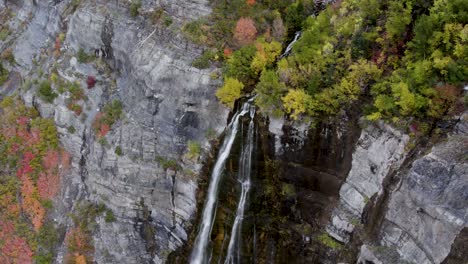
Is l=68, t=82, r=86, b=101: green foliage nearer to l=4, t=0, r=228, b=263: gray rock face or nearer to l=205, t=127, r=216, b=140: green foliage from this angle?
l=4, t=0, r=228, b=263: gray rock face

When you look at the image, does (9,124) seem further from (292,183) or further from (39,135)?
(292,183)

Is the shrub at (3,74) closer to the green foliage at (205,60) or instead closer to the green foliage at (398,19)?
the green foliage at (205,60)

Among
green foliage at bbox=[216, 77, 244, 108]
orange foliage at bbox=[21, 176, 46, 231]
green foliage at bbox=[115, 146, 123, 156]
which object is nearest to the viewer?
green foliage at bbox=[216, 77, 244, 108]

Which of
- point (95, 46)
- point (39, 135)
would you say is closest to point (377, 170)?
point (95, 46)

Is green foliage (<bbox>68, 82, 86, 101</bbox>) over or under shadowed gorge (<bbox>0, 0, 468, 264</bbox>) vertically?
over

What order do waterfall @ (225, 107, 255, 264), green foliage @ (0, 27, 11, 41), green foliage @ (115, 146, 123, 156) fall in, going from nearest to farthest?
waterfall @ (225, 107, 255, 264)
green foliage @ (115, 146, 123, 156)
green foliage @ (0, 27, 11, 41)

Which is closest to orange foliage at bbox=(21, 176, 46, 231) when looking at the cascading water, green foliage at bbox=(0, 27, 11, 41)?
the cascading water

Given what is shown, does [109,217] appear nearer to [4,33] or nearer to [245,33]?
[245,33]
